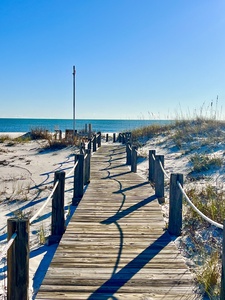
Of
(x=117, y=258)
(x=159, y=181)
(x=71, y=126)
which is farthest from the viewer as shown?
(x=71, y=126)

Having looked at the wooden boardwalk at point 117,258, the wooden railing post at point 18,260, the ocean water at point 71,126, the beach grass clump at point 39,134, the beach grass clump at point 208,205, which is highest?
the ocean water at point 71,126

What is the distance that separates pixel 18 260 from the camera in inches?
105

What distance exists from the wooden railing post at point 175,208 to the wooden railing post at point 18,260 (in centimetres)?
286

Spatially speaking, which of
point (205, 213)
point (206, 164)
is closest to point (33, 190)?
point (205, 213)

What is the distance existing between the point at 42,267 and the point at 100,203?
104 inches

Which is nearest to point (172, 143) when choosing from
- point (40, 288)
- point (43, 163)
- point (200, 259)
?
point (43, 163)

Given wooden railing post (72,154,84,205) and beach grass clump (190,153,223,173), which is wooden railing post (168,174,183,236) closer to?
wooden railing post (72,154,84,205)

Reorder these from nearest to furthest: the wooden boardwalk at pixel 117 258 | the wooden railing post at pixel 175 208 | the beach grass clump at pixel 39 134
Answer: the wooden boardwalk at pixel 117 258 < the wooden railing post at pixel 175 208 < the beach grass clump at pixel 39 134

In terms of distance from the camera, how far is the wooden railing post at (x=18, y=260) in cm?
261

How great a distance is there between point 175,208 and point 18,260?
2984 mm

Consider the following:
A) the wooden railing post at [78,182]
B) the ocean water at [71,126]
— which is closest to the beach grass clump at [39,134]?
the ocean water at [71,126]

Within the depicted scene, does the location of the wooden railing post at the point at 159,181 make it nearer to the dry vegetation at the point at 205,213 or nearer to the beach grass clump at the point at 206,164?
the dry vegetation at the point at 205,213

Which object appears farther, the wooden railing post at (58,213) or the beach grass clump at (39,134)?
the beach grass clump at (39,134)

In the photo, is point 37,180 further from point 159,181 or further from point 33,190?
point 159,181
